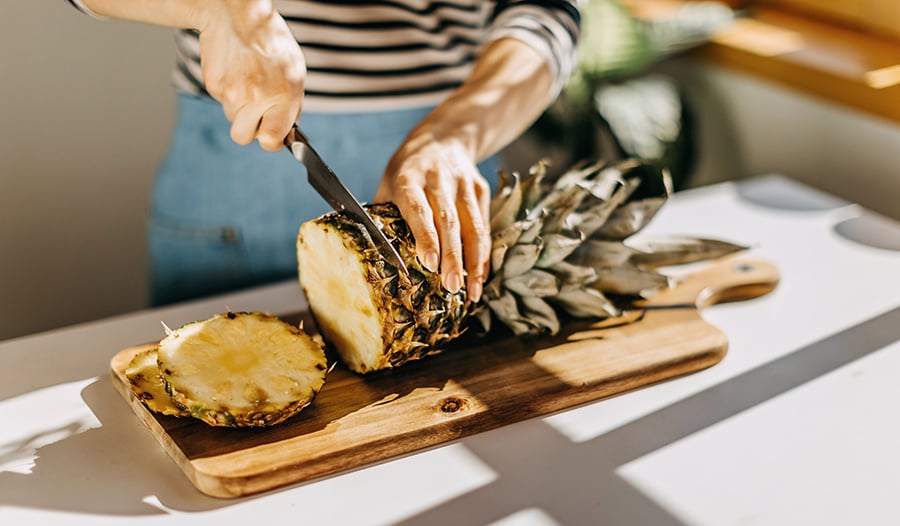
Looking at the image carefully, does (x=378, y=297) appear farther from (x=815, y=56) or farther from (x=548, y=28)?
(x=815, y=56)

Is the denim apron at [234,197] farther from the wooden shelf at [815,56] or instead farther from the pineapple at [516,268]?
the wooden shelf at [815,56]

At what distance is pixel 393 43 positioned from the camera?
1513 mm

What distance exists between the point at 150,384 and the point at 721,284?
866mm

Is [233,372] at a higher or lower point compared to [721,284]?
higher

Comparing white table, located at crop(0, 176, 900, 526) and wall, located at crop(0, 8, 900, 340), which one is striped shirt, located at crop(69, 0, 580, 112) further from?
wall, located at crop(0, 8, 900, 340)

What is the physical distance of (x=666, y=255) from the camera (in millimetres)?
1422

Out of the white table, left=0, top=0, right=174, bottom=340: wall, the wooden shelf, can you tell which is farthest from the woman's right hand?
the wooden shelf

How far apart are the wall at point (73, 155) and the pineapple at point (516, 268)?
971 mm

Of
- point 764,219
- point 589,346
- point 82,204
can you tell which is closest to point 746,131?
point 764,219

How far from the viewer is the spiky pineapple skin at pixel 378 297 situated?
3.75ft

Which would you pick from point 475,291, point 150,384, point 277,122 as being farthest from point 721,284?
point 150,384

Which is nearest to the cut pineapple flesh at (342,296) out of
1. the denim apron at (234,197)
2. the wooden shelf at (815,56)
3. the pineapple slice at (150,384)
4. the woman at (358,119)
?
the woman at (358,119)

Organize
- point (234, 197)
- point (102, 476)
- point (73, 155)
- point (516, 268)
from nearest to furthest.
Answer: point (102, 476), point (516, 268), point (234, 197), point (73, 155)

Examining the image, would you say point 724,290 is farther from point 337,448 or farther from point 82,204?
point 82,204
